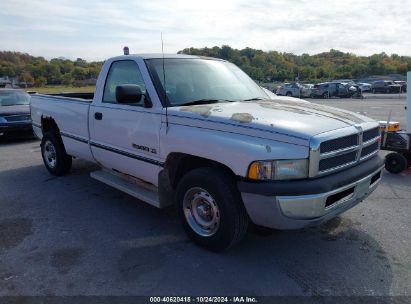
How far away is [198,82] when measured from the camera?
4.47m

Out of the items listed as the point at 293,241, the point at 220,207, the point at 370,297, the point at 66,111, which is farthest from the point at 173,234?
the point at 66,111

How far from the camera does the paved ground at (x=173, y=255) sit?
3197 millimetres

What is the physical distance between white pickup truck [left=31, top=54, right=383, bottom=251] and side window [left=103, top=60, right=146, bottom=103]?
14mm

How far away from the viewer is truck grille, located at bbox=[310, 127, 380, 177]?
3129 mm

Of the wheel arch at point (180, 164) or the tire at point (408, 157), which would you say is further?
the tire at point (408, 157)

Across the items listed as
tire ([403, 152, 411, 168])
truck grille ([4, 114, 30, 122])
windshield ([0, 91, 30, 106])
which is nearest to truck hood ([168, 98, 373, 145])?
tire ([403, 152, 411, 168])

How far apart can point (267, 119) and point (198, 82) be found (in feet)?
4.33

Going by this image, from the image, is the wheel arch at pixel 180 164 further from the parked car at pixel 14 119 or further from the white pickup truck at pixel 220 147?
the parked car at pixel 14 119

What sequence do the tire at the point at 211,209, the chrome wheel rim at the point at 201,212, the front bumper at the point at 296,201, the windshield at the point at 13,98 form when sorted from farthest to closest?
the windshield at the point at 13,98 < the chrome wheel rim at the point at 201,212 < the tire at the point at 211,209 < the front bumper at the point at 296,201

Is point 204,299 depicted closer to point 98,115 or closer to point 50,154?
point 98,115

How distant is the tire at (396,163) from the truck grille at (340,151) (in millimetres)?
2954

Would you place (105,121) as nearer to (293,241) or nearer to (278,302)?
(293,241)

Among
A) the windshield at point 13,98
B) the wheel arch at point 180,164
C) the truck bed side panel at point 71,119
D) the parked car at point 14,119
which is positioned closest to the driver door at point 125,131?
the wheel arch at point 180,164

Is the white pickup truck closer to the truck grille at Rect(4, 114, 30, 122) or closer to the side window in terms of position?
the side window
